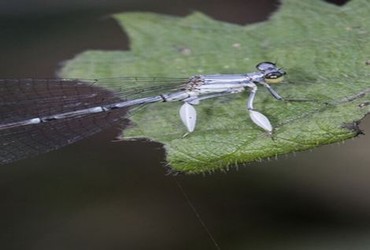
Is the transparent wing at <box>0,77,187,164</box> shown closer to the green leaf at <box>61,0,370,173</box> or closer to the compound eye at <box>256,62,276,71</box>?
the green leaf at <box>61,0,370,173</box>

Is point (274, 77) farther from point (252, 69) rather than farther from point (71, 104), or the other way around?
point (71, 104)

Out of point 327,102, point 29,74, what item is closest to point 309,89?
point 327,102

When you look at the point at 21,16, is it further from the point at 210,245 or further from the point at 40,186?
the point at 210,245

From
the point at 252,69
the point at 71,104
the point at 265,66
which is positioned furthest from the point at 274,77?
the point at 71,104

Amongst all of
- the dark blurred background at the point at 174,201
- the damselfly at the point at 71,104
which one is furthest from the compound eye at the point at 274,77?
the dark blurred background at the point at 174,201

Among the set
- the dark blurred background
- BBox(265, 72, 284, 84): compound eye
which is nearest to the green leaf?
BBox(265, 72, 284, 84): compound eye

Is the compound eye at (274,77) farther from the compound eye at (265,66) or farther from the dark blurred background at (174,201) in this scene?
→ the dark blurred background at (174,201)
